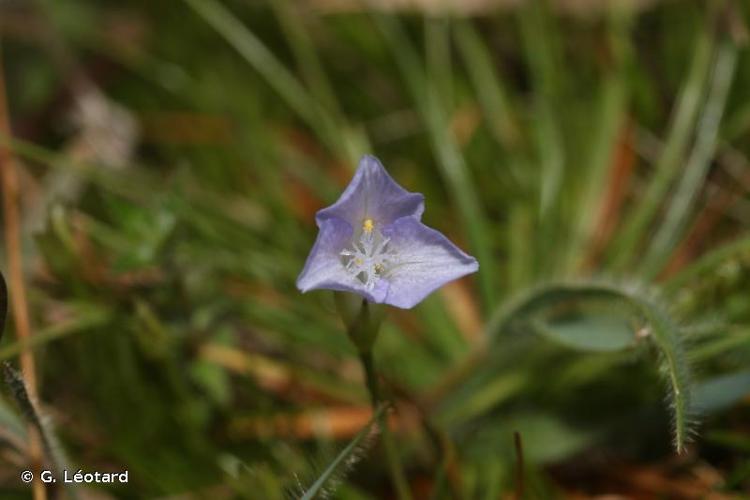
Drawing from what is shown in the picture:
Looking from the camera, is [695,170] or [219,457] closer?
[219,457]

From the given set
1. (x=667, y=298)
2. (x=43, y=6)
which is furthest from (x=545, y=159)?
(x=43, y=6)

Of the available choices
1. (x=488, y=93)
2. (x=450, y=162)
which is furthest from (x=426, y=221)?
(x=488, y=93)

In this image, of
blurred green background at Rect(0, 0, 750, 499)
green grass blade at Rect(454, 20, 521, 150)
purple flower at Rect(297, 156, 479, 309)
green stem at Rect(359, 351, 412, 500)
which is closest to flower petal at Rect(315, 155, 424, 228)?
purple flower at Rect(297, 156, 479, 309)

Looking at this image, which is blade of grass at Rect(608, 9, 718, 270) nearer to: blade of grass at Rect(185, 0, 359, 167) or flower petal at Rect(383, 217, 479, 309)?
blade of grass at Rect(185, 0, 359, 167)

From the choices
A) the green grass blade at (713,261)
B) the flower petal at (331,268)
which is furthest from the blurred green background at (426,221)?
the flower petal at (331,268)

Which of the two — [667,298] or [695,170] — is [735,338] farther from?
[695,170]

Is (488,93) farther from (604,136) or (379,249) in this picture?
(379,249)

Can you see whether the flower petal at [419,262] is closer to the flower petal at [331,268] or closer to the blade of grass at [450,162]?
the flower petal at [331,268]
